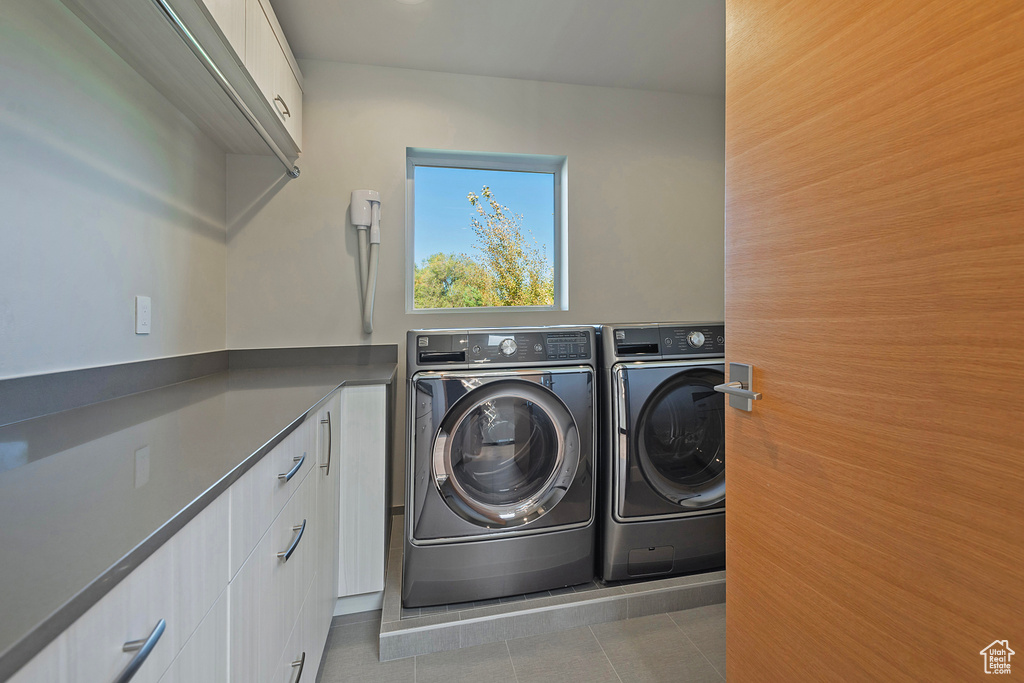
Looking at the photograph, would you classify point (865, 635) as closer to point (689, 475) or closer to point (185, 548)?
point (185, 548)

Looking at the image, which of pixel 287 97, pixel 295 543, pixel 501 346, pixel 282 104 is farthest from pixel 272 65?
pixel 295 543

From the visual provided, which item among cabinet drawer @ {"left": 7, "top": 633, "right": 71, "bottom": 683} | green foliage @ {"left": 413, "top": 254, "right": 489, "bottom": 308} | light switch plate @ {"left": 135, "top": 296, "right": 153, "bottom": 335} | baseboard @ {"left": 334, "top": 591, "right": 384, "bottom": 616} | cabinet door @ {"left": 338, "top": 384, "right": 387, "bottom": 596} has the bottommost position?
baseboard @ {"left": 334, "top": 591, "right": 384, "bottom": 616}

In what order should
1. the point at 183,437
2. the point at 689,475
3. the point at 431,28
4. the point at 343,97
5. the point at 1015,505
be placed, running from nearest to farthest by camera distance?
the point at 1015,505 < the point at 183,437 < the point at 689,475 < the point at 431,28 < the point at 343,97

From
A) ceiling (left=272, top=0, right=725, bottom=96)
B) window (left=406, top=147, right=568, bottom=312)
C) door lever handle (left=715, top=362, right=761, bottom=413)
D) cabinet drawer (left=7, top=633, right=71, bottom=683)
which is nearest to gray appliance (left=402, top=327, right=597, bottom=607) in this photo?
door lever handle (left=715, top=362, right=761, bottom=413)

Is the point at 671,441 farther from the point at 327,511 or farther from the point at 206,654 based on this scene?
the point at 206,654

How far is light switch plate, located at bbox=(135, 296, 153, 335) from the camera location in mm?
1376

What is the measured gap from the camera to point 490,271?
8.53 feet

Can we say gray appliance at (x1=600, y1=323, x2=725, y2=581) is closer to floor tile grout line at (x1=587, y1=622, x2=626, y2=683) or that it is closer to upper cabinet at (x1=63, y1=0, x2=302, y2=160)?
floor tile grout line at (x1=587, y1=622, x2=626, y2=683)

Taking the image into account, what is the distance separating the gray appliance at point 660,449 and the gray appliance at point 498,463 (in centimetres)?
8

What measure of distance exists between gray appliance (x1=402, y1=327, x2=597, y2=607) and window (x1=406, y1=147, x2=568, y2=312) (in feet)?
2.87

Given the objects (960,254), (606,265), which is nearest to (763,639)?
(960,254)

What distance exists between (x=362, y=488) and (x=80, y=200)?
115 cm

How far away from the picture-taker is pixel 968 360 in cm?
58

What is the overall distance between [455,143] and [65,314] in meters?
1.83
